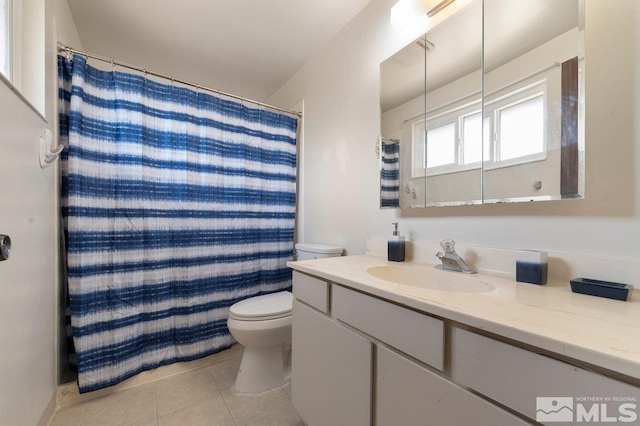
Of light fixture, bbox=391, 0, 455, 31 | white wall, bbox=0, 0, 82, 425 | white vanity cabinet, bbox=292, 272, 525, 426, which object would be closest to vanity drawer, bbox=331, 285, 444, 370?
white vanity cabinet, bbox=292, 272, 525, 426

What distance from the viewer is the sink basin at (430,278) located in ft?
3.00

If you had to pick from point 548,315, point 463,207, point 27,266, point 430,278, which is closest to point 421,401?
point 548,315

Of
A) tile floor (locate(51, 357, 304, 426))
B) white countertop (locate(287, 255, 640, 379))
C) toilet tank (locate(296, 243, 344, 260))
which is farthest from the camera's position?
toilet tank (locate(296, 243, 344, 260))

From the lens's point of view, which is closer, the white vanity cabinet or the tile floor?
the white vanity cabinet

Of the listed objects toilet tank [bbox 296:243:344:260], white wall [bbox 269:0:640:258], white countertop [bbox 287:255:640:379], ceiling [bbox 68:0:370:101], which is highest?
ceiling [bbox 68:0:370:101]

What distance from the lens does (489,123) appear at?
1013 millimetres

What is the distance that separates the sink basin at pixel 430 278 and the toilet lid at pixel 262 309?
0.69 m

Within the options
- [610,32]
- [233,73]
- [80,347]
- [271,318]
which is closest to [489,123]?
[610,32]

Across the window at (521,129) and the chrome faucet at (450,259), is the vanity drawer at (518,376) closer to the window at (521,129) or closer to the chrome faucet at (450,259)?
the chrome faucet at (450,259)

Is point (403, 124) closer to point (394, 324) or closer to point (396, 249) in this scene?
point (396, 249)

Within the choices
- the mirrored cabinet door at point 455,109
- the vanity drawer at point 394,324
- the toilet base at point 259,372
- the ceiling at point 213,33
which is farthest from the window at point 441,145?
the toilet base at point 259,372

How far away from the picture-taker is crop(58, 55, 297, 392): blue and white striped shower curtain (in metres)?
1.40

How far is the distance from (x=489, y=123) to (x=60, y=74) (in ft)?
7.21

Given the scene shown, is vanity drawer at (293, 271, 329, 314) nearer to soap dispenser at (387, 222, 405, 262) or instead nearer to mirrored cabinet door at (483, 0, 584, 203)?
soap dispenser at (387, 222, 405, 262)
